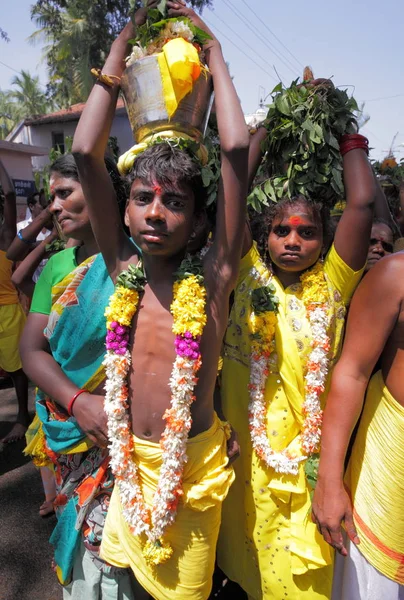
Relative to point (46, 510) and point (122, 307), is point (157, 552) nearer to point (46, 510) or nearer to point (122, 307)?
point (122, 307)

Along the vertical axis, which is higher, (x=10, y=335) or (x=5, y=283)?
(x=5, y=283)

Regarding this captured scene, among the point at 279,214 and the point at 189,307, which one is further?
the point at 279,214

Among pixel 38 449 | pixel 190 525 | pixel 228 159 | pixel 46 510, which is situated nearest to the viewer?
pixel 228 159

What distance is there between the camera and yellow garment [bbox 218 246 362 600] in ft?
7.24

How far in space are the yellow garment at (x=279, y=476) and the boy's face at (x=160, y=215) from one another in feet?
2.18

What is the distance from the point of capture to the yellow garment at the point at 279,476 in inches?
86.9

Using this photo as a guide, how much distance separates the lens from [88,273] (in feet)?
7.40

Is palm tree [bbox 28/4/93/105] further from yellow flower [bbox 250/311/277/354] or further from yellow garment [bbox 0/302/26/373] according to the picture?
yellow flower [bbox 250/311/277/354]

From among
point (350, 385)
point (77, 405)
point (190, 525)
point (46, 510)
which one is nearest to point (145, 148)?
point (77, 405)

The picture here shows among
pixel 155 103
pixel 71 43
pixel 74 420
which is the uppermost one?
pixel 71 43

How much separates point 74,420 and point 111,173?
4.21 ft

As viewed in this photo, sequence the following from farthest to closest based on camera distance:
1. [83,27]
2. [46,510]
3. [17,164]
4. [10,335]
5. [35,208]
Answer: [17,164] < [83,27] < [35,208] < [10,335] < [46,510]

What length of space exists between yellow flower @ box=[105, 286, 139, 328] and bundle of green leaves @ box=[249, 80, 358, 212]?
89 centimetres

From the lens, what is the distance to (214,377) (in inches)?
80.4
